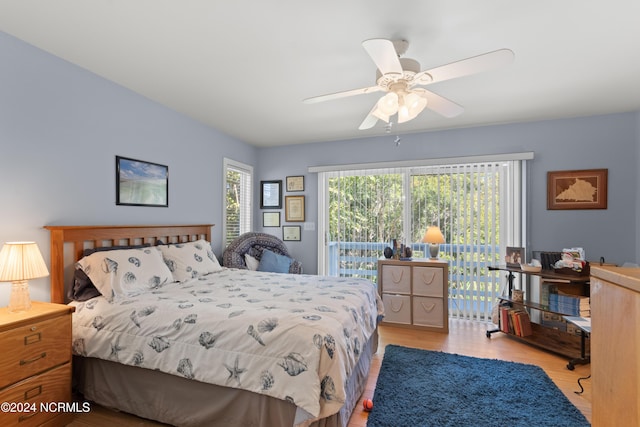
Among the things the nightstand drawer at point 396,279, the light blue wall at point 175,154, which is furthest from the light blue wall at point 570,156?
the nightstand drawer at point 396,279

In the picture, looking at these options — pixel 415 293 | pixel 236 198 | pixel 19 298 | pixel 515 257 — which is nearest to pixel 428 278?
pixel 415 293

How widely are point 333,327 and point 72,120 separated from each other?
8.40 ft

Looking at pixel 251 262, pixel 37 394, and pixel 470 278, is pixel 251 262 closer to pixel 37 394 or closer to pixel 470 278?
pixel 37 394

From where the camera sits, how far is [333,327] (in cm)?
180

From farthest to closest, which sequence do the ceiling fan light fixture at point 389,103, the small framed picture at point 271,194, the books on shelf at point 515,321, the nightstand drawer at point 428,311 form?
1. the small framed picture at point 271,194
2. the nightstand drawer at point 428,311
3. the books on shelf at point 515,321
4. the ceiling fan light fixture at point 389,103

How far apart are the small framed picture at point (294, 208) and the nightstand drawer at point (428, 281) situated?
6.27ft

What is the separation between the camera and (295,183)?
15.7 feet

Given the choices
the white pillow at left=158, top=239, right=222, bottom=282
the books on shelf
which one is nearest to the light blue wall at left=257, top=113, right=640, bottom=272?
the books on shelf

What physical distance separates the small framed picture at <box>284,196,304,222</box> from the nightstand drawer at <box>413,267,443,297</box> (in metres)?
1.91

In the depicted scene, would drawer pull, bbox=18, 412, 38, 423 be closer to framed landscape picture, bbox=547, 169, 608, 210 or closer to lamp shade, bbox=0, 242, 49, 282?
lamp shade, bbox=0, 242, 49, 282

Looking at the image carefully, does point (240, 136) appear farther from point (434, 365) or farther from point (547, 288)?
point (547, 288)

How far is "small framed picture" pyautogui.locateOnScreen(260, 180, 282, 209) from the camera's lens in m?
4.89

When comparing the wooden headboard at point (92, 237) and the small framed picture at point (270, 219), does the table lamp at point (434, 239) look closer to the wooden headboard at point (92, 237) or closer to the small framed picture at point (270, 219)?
the small framed picture at point (270, 219)

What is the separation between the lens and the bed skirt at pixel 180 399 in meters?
1.72
